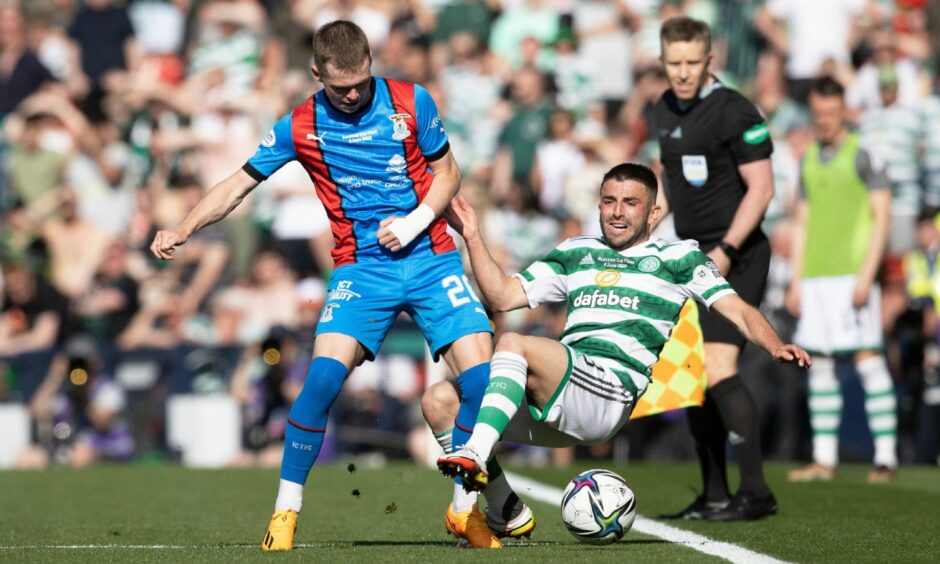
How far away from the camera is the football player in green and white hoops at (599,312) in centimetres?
646

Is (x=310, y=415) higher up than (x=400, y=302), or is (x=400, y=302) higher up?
(x=400, y=302)

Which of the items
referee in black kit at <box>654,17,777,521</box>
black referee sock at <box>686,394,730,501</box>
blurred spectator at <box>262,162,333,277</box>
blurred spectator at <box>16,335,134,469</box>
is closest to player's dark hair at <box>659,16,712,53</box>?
referee in black kit at <box>654,17,777,521</box>

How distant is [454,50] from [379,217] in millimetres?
10762

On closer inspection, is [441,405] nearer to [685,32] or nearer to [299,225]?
[685,32]

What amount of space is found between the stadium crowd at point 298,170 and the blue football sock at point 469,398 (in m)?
7.29

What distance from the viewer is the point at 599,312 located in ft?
22.5

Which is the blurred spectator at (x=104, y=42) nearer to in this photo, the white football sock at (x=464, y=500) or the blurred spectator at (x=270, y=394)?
the blurred spectator at (x=270, y=394)

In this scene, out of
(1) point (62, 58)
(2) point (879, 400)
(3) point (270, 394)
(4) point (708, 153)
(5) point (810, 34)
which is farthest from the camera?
(1) point (62, 58)

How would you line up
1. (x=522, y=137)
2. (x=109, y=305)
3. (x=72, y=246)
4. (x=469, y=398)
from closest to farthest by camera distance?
(x=469, y=398) → (x=109, y=305) → (x=522, y=137) → (x=72, y=246)

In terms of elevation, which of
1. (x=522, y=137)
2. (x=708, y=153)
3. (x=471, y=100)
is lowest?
(x=708, y=153)

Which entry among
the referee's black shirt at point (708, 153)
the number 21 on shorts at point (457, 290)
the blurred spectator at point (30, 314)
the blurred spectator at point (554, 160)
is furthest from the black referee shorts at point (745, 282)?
the blurred spectator at point (30, 314)

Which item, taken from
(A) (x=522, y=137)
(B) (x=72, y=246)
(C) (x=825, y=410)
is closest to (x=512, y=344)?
(C) (x=825, y=410)

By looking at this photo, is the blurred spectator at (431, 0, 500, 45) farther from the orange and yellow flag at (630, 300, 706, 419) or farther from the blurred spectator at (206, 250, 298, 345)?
the orange and yellow flag at (630, 300, 706, 419)

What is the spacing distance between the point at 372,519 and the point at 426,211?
91.7 inches
